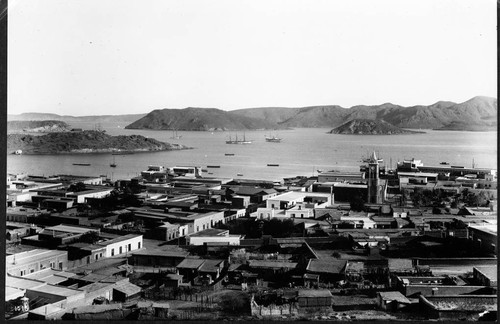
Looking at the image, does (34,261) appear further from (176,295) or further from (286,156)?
(286,156)

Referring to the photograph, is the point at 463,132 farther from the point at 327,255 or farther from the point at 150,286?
the point at 150,286

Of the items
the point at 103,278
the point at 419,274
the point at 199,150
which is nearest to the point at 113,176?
the point at 199,150

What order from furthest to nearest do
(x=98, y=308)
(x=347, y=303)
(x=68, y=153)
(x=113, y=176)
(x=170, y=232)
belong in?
(x=68, y=153) < (x=113, y=176) < (x=170, y=232) < (x=347, y=303) < (x=98, y=308)

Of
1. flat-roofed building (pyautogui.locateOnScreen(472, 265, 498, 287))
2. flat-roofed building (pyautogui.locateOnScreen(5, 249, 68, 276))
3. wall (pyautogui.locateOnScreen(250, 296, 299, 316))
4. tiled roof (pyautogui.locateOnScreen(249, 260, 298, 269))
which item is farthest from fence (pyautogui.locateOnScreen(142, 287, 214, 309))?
flat-roofed building (pyautogui.locateOnScreen(472, 265, 498, 287))

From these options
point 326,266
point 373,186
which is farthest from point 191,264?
point 373,186

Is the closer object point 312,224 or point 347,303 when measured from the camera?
point 347,303

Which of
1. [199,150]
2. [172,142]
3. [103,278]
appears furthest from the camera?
[172,142]
